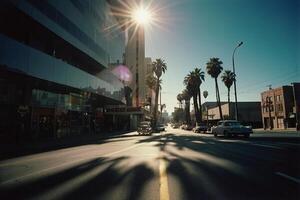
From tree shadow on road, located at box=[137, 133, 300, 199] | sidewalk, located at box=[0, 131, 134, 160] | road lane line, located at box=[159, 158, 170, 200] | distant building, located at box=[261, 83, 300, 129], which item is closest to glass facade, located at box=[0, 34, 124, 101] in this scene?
sidewalk, located at box=[0, 131, 134, 160]

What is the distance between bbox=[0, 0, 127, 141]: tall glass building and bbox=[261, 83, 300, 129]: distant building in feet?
128

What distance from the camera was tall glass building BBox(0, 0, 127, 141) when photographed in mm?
24956

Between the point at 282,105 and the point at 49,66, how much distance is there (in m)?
53.0

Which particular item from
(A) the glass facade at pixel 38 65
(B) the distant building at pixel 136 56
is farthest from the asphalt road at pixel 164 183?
(B) the distant building at pixel 136 56

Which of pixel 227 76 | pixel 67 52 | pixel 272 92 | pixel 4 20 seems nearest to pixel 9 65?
pixel 4 20

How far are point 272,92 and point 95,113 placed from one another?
142 feet

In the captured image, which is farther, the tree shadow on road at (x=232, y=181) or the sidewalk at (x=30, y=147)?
the sidewalk at (x=30, y=147)

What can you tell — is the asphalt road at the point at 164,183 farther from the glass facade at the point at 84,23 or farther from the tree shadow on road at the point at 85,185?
the glass facade at the point at 84,23

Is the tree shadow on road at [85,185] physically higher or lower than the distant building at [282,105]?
lower

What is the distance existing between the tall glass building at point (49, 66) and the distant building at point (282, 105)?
128 feet

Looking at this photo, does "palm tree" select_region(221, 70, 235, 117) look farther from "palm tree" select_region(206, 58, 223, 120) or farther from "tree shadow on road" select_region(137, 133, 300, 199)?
"tree shadow on road" select_region(137, 133, 300, 199)

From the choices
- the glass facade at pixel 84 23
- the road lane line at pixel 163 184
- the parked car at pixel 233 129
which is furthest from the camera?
the glass facade at pixel 84 23

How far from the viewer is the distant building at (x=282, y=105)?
199ft

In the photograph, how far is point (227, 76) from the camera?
218 feet
